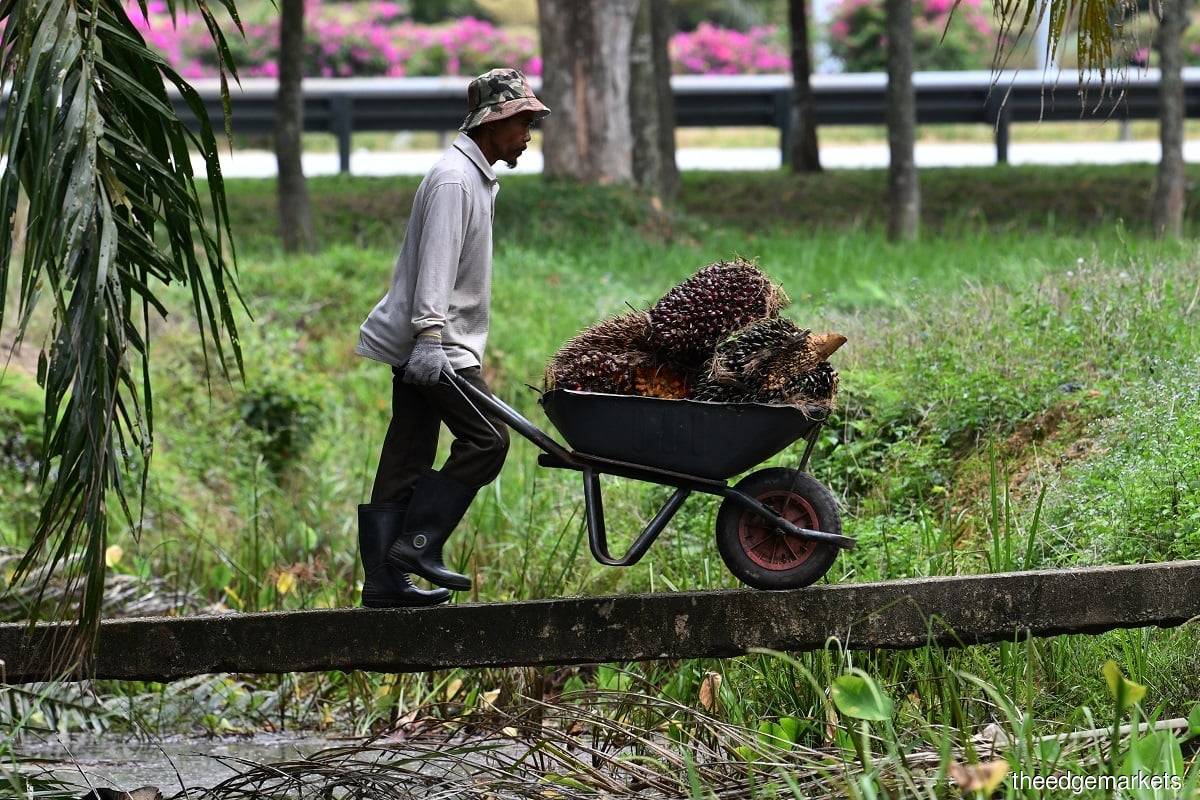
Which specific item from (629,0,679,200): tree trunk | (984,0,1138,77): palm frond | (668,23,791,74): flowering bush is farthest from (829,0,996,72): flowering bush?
(984,0,1138,77): palm frond

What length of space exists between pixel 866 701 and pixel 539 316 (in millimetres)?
6942

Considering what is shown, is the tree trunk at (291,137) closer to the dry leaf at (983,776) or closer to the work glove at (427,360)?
the work glove at (427,360)

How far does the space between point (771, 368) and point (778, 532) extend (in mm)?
475

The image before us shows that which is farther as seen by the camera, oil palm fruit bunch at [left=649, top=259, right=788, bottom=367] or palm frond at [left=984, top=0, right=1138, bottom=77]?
palm frond at [left=984, top=0, right=1138, bottom=77]

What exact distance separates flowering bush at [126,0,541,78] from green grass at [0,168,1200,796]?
16.0 meters

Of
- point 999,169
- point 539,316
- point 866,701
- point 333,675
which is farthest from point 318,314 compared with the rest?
point 999,169

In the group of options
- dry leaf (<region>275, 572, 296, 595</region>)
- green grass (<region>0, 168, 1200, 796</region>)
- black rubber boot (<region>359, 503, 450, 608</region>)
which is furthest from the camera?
dry leaf (<region>275, 572, 296, 595</region>)

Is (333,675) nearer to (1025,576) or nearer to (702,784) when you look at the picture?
(702,784)

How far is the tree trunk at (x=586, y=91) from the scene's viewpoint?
14.5 m

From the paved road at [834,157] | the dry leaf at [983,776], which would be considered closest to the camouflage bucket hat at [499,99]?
the dry leaf at [983,776]

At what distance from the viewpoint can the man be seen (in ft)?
14.3

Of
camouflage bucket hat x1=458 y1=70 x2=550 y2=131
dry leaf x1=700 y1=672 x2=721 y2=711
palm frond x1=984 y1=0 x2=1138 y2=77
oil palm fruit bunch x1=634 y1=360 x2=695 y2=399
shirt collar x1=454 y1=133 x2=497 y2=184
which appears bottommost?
dry leaf x1=700 y1=672 x2=721 y2=711

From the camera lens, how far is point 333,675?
258 inches

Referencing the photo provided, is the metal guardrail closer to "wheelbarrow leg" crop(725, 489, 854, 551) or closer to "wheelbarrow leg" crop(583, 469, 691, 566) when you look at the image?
"wheelbarrow leg" crop(583, 469, 691, 566)
